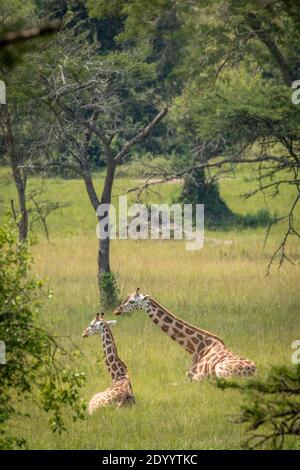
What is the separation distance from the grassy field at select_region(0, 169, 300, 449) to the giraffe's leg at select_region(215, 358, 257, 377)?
0.77 ft

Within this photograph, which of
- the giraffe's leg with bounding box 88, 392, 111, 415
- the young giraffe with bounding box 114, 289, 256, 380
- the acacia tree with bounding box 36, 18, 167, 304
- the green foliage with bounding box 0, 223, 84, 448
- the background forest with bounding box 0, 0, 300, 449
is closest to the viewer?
the green foliage with bounding box 0, 223, 84, 448

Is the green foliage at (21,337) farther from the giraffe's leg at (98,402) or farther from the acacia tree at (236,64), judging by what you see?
the acacia tree at (236,64)

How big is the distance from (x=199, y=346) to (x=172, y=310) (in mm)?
4532

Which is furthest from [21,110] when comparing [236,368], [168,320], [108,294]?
[236,368]

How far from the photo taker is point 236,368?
44.7ft

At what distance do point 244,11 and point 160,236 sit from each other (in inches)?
412

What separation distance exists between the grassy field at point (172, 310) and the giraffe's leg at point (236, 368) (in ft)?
0.77

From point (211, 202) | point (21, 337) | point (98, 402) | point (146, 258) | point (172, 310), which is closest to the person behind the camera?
point (21, 337)

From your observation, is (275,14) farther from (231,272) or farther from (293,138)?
(231,272)

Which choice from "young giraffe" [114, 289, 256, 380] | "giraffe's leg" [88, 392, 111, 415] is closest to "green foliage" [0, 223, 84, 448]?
"giraffe's leg" [88, 392, 111, 415]

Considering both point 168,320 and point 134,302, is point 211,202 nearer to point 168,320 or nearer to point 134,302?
point 134,302

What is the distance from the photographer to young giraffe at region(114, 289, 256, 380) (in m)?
13.7

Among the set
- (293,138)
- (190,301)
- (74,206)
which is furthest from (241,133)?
(74,206)

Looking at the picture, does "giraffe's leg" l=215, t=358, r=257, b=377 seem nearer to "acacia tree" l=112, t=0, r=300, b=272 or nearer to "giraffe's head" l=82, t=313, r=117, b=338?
"giraffe's head" l=82, t=313, r=117, b=338
